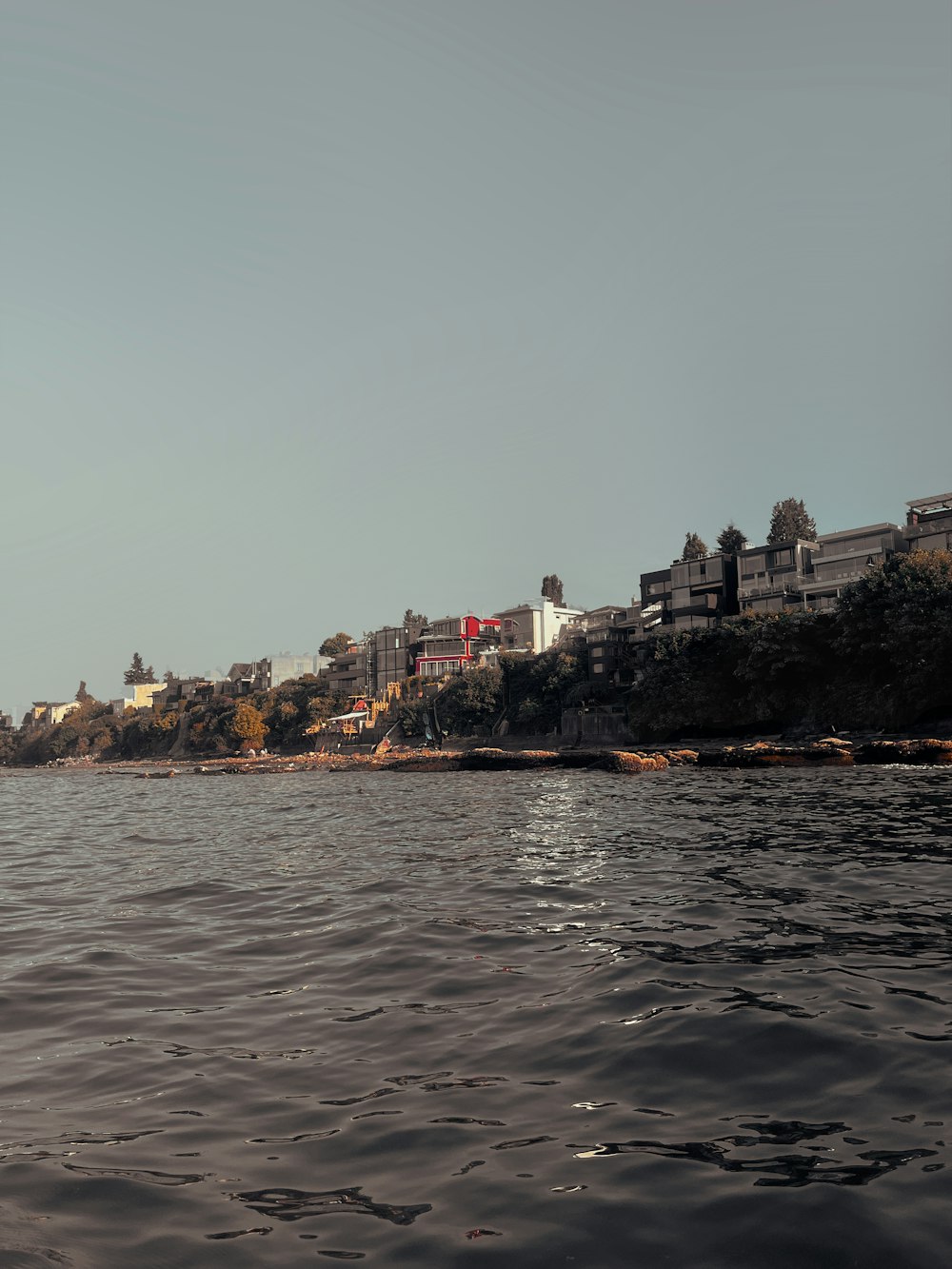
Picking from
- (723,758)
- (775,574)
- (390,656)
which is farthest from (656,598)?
(390,656)

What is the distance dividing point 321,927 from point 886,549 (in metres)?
81.0

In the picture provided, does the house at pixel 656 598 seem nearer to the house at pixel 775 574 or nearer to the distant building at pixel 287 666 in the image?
the house at pixel 775 574

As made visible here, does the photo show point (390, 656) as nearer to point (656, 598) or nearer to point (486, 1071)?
point (656, 598)

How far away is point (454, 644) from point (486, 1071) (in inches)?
4951

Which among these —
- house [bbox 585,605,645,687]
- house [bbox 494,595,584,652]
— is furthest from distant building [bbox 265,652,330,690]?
house [bbox 585,605,645,687]

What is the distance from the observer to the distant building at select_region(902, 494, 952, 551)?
77500mm

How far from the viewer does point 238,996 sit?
26.5 feet

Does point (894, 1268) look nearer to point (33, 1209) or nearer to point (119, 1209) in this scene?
point (119, 1209)

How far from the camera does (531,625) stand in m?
131

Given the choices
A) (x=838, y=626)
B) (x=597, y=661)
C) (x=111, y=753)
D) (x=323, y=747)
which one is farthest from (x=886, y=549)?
(x=111, y=753)

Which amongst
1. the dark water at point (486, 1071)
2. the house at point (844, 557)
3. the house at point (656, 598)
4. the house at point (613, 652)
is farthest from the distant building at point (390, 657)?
the dark water at point (486, 1071)

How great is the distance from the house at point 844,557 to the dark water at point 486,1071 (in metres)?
72.3

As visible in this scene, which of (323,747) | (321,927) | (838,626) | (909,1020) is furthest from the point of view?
(323,747)

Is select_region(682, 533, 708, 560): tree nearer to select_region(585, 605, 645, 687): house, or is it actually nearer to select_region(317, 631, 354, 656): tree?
select_region(585, 605, 645, 687): house
